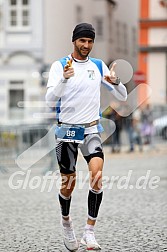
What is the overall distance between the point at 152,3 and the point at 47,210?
31742 mm

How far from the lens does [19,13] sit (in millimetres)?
42656

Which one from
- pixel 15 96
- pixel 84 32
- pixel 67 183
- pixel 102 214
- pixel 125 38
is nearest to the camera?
pixel 84 32

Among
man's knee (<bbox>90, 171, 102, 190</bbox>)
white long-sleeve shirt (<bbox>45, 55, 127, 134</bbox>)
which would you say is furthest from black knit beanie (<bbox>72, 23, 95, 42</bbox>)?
man's knee (<bbox>90, 171, 102, 190</bbox>)

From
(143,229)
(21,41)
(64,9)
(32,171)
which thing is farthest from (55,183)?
(64,9)

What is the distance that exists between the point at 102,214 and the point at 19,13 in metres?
32.4

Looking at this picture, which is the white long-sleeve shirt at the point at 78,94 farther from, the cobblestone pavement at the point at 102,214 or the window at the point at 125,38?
the window at the point at 125,38

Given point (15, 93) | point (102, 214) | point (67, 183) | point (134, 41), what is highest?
point (67, 183)

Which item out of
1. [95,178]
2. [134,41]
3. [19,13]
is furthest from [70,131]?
[134,41]

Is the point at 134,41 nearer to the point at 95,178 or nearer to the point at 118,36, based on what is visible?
the point at 118,36

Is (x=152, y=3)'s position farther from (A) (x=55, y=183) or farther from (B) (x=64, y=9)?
(A) (x=55, y=183)

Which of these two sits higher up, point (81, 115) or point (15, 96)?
point (81, 115)

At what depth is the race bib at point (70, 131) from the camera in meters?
8.09

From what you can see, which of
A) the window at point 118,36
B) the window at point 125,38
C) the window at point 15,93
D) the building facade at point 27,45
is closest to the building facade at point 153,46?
the building facade at point 27,45

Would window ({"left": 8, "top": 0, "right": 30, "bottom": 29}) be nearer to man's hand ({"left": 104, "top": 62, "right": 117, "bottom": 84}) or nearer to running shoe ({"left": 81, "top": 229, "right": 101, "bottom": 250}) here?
man's hand ({"left": 104, "top": 62, "right": 117, "bottom": 84})
